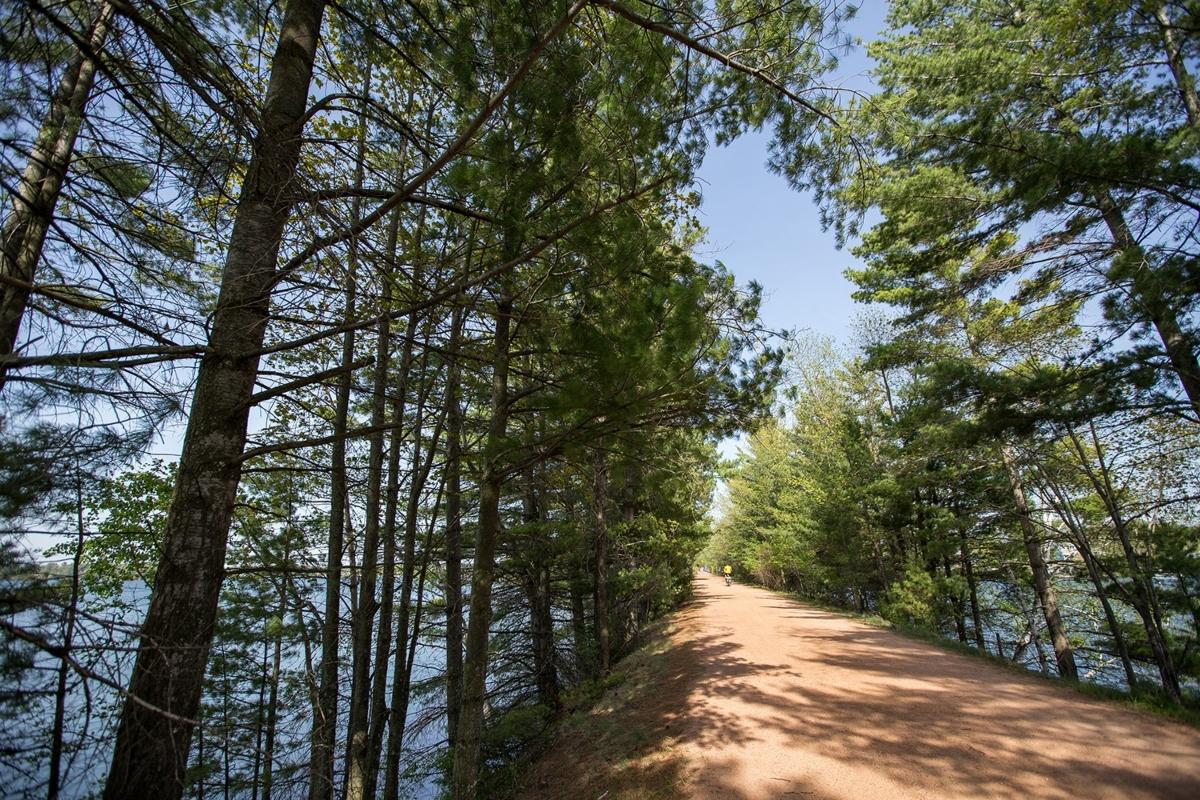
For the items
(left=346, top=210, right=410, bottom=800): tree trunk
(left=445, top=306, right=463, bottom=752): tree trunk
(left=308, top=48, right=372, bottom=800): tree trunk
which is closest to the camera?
(left=308, top=48, right=372, bottom=800): tree trunk

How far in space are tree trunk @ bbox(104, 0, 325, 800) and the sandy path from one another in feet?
12.7

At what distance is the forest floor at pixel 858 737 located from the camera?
11.6 feet

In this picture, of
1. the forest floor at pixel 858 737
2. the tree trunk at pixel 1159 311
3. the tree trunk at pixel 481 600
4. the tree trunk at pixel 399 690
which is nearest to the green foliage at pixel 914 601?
the forest floor at pixel 858 737

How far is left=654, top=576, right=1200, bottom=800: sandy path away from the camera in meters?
3.49

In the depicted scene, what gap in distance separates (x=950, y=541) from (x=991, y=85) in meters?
10.2

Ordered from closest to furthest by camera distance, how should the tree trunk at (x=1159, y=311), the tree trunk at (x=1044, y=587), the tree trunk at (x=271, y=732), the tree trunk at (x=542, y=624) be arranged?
the tree trunk at (x=271, y=732)
the tree trunk at (x=1159, y=311)
the tree trunk at (x=542, y=624)
the tree trunk at (x=1044, y=587)

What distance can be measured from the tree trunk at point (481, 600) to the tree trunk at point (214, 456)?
1.85 metres

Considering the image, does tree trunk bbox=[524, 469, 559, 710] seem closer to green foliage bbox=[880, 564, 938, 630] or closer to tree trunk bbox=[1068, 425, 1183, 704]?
tree trunk bbox=[1068, 425, 1183, 704]

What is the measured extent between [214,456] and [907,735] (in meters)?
6.00

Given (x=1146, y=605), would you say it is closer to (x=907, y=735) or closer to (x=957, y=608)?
(x=907, y=735)

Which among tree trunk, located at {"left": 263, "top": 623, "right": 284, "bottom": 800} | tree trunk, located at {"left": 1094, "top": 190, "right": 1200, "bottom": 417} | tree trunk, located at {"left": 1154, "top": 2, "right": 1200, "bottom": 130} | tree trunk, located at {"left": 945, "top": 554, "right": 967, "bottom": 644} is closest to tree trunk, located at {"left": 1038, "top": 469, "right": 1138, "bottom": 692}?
tree trunk, located at {"left": 1094, "top": 190, "right": 1200, "bottom": 417}

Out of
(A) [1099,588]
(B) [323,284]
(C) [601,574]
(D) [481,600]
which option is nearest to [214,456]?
(B) [323,284]

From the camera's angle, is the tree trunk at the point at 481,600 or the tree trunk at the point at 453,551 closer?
the tree trunk at the point at 481,600

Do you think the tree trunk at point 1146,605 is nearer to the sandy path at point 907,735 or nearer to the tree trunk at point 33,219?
the sandy path at point 907,735
